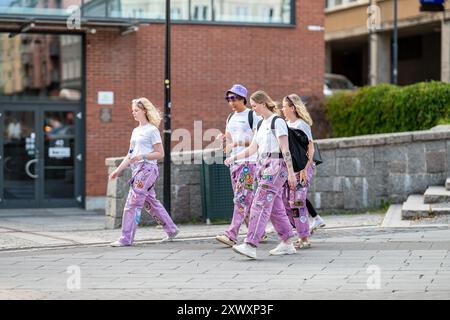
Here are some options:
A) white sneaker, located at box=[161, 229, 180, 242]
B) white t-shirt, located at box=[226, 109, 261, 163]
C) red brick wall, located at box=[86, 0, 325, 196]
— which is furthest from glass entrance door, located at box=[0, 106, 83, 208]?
white t-shirt, located at box=[226, 109, 261, 163]

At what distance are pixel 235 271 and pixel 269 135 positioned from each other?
1.56 meters

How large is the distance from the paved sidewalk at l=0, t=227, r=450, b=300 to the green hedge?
238 inches

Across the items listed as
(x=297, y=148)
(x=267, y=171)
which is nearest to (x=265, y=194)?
(x=267, y=171)

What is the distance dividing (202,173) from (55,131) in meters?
6.79

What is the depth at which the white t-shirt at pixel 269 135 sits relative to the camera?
10523mm

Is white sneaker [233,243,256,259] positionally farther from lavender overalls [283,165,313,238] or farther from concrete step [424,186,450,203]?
concrete step [424,186,450,203]

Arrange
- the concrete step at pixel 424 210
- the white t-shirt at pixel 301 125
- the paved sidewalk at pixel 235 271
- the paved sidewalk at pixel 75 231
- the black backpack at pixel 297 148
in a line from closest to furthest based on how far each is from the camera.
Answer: the paved sidewalk at pixel 235 271 → the black backpack at pixel 297 148 → the white t-shirt at pixel 301 125 → the paved sidewalk at pixel 75 231 → the concrete step at pixel 424 210

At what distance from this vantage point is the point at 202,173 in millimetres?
14828

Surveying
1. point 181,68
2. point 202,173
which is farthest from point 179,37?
point 202,173

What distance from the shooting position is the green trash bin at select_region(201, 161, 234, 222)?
14781mm

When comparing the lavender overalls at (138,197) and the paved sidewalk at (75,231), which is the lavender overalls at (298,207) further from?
the paved sidewalk at (75,231)

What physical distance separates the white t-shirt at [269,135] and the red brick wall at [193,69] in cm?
1014

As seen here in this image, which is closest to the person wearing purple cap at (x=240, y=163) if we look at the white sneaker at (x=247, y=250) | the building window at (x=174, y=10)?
the white sneaker at (x=247, y=250)
